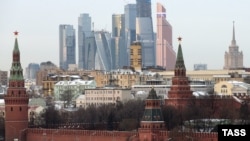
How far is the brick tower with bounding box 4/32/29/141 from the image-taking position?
7025 centimetres

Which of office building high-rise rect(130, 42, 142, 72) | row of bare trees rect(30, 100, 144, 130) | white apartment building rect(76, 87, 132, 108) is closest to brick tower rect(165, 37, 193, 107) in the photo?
row of bare trees rect(30, 100, 144, 130)

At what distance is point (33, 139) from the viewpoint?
227 feet

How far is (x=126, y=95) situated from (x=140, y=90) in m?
6.21

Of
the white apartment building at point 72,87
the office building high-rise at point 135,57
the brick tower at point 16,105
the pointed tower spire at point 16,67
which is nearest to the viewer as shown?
the brick tower at point 16,105

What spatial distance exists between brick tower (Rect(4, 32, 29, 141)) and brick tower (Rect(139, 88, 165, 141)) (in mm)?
15966

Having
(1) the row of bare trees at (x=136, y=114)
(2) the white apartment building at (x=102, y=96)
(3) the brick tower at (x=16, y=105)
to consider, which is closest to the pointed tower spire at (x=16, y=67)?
(3) the brick tower at (x=16, y=105)

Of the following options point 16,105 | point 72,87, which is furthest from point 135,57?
point 16,105

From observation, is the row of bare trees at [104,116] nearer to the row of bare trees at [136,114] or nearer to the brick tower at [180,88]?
the row of bare trees at [136,114]

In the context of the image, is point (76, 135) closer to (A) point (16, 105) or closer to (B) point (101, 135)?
(B) point (101, 135)

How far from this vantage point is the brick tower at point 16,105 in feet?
230

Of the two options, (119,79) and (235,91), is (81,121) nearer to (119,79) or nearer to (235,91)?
(235,91)

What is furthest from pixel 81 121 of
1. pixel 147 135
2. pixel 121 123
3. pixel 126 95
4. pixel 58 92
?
pixel 58 92

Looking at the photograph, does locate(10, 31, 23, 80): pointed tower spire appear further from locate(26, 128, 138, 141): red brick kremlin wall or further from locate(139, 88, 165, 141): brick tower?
locate(139, 88, 165, 141): brick tower

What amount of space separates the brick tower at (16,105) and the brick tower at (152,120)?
15966mm
